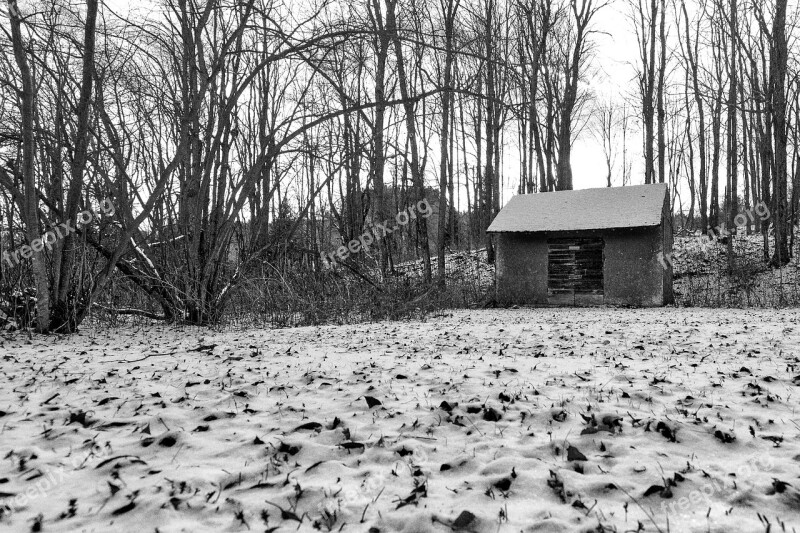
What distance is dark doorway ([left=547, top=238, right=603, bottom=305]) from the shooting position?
1375 centimetres

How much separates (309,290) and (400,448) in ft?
23.5

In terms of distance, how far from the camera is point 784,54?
13.9 m

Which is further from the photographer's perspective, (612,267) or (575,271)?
(575,271)

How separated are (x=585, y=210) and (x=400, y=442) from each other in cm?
1320

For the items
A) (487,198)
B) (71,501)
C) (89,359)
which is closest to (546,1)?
(487,198)

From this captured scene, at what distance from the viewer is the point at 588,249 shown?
1390 cm

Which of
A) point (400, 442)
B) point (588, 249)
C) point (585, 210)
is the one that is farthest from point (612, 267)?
point (400, 442)

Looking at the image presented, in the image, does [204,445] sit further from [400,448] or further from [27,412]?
[27,412]

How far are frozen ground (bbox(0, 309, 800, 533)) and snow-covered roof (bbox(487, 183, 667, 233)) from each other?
29.7 ft
